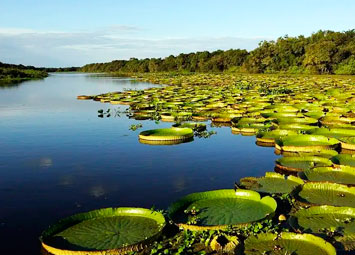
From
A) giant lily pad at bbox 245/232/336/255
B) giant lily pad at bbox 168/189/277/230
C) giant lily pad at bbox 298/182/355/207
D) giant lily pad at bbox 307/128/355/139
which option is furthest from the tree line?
giant lily pad at bbox 245/232/336/255

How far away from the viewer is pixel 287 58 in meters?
53.2

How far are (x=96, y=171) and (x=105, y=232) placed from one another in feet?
10.2

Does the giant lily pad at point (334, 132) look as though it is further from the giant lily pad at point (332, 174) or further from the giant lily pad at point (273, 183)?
the giant lily pad at point (273, 183)

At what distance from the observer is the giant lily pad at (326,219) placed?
14.6ft

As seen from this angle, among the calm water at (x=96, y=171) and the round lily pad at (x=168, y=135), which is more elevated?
the round lily pad at (x=168, y=135)

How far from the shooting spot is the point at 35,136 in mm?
11016

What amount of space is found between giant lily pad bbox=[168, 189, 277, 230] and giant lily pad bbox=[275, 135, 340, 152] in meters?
3.15

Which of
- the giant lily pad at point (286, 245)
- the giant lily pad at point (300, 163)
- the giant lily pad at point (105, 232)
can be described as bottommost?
the giant lily pad at point (105, 232)

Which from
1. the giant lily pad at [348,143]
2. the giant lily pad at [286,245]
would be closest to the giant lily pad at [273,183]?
the giant lily pad at [286,245]

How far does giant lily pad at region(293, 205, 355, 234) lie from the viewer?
445cm

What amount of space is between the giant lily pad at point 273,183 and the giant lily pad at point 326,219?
83 centimetres

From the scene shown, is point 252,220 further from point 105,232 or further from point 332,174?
point 332,174

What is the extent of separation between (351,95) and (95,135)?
1284 centimetres

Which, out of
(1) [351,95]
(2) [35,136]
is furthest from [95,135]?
(1) [351,95]
